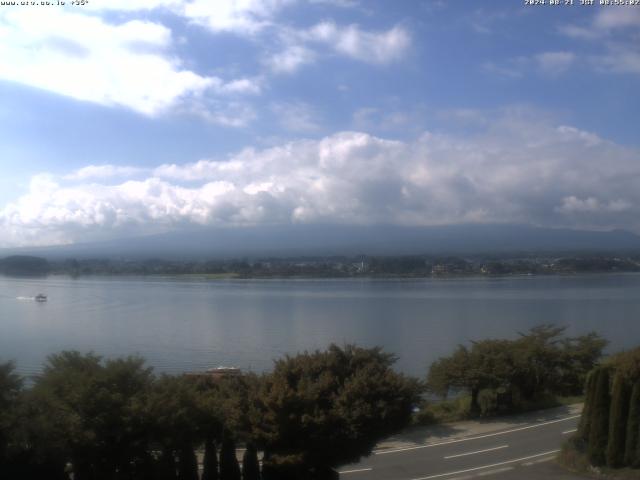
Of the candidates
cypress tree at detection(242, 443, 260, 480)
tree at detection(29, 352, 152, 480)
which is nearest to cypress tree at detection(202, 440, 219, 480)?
cypress tree at detection(242, 443, 260, 480)

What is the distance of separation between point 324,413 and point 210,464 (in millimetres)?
1514

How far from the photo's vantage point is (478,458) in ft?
36.2

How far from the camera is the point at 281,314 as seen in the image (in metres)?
41.5

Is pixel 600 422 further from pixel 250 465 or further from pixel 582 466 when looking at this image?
pixel 250 465

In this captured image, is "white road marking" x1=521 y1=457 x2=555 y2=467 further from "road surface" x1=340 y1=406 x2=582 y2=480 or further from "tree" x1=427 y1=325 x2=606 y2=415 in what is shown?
"tree" x1=427 y1=325 x2=606 y2=415

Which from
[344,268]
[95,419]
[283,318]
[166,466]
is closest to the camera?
[95,419]

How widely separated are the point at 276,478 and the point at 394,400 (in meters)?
1.76

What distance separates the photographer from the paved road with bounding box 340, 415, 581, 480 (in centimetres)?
995

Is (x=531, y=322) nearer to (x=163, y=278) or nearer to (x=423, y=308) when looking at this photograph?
(x=423, y=308)

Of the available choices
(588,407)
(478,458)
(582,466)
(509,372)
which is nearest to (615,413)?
(588,407)

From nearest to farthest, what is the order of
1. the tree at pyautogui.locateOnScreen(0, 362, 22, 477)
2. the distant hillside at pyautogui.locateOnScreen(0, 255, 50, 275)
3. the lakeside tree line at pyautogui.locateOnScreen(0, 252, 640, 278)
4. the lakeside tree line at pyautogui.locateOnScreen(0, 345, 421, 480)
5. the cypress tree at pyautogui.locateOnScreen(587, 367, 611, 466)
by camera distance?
the tree at pyautogui.locateOnScreen(0, 362, 22, 477), the lakeside tree line at pyautogui.locateOnScreen(0, 345, 421, 480), the cypress tree at pyautogui.locateOnScreen(587, 367, 611, 466), the distant hillside at pyautogui.locateOnScreen(0, 255, 50, 275), the lakeside tree line at pyautogui.locateOnScreen(0, 252, 640, 278)

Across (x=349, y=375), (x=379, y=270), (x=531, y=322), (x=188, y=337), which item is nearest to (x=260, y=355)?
(x=188, y=337)

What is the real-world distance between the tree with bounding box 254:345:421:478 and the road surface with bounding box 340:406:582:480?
1895 mm

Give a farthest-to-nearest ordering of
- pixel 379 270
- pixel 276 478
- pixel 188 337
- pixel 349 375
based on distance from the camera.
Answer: pixel 379 270, pixel 188 337, pixel 349 375, pixel 276 478
